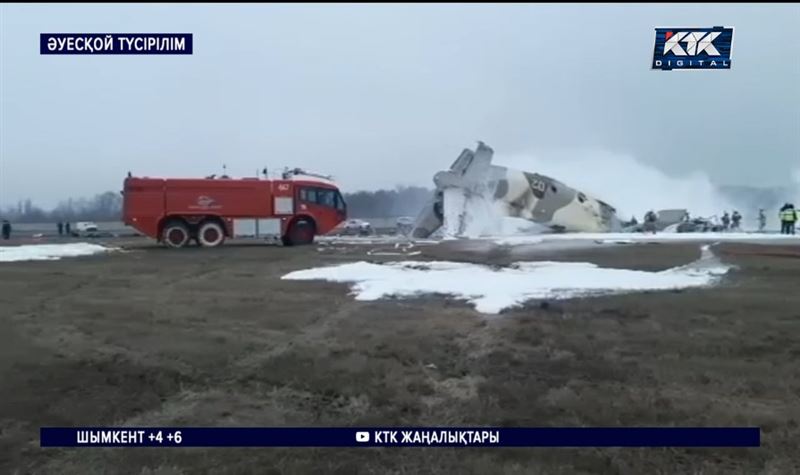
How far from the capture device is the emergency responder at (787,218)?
24.2m

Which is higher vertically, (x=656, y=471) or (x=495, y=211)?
(x=495, y=211)

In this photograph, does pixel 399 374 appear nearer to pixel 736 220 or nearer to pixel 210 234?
pixel 210 234

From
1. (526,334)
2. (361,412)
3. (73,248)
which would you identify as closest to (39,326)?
(361,412)

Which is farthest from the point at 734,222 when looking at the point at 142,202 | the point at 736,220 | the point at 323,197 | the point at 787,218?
the point at 142,202

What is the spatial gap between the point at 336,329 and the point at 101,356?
2581 millimetres

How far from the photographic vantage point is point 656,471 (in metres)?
3.69

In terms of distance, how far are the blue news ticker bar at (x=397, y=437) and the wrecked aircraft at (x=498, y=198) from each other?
83.8 ft

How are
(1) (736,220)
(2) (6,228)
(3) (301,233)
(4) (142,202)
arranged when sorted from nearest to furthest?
1. (4) (142,202)
2. (2) (6,228)
3. (3) (301,233)
4. (1) (736,220)

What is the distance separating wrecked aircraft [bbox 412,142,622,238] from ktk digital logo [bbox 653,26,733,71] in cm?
2385

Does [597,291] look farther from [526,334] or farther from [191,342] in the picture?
[191,342]

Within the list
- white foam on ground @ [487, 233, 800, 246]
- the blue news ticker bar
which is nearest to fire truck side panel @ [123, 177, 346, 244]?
white foam on ground @ [487, 233, 800, 246]

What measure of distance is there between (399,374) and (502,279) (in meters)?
6.11

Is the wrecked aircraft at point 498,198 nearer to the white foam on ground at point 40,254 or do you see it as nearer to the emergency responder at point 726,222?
the emergency responder at point 726,222

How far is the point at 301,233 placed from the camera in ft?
83.2
